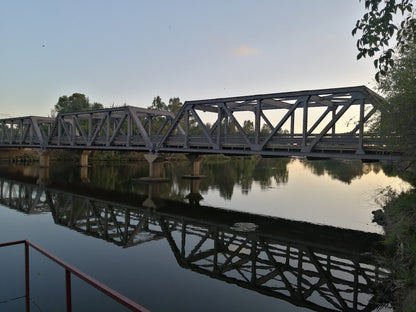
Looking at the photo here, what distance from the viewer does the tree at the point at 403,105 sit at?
12867mm

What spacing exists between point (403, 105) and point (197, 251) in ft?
36.2

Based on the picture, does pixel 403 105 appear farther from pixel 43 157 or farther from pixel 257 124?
pixel 43 157

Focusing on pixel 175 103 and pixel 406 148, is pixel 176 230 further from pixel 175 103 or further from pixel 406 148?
pixel 175 103

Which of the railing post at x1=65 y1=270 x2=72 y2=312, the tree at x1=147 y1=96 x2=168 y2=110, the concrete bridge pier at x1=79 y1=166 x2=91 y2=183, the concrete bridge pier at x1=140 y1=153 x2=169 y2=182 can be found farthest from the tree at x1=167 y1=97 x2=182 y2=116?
the railing post at x1=65 y1=270 x2=72 y2=312

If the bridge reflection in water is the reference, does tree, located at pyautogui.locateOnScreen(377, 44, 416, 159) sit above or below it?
above

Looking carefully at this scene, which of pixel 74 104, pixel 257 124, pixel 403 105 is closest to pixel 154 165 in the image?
pixel 257 124

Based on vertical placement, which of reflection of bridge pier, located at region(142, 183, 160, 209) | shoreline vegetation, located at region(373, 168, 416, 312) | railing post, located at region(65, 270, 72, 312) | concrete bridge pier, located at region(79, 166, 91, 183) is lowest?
concrete bridge pier, located at region(79, 166, 91, 183)

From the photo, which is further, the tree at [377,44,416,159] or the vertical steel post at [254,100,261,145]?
the vertical steel post at [254,100,261,145]

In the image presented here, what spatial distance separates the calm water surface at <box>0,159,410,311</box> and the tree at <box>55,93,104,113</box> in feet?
189

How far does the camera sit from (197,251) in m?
13.6

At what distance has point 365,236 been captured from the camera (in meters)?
16.3

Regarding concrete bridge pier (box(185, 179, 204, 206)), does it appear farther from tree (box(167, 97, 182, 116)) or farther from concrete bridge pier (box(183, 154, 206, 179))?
tree (box(167, 97, 182, 116))

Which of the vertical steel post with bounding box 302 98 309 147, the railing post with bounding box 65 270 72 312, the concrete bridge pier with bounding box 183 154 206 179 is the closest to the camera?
the railing post with bounding box 65 270 72 312

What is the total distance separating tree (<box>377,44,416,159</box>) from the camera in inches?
507
